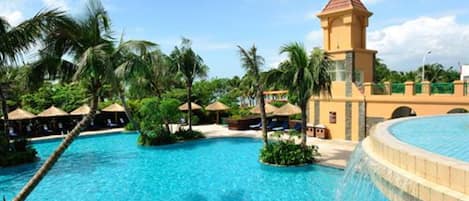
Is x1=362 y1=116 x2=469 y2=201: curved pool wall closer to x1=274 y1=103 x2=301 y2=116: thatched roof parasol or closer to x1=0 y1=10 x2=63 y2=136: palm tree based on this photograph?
x1=0 y1=10 x2=63 y2=136: palm tree

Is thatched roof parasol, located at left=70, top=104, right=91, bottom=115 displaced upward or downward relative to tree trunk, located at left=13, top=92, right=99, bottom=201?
Answer: upward

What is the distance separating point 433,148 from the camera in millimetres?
5719

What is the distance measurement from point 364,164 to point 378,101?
49.0ft

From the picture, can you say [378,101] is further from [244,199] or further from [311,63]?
[244,199]

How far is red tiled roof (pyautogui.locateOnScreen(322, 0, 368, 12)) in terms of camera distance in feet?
65.5

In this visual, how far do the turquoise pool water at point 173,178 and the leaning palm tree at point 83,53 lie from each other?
399 centimetres

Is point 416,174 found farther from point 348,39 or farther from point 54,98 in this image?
point 54,98

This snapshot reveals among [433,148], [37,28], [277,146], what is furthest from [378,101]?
[37,28]

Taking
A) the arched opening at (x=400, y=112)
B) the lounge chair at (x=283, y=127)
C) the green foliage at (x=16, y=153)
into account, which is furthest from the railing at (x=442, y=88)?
the green foliage at (x=16, y=153)

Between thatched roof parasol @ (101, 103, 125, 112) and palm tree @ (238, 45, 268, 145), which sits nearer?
palm tree @ (238, 45, 268, 145)

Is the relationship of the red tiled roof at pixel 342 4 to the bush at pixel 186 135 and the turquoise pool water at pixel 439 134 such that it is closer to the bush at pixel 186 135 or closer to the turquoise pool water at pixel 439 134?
the turquoise pool water at pixel 439 134

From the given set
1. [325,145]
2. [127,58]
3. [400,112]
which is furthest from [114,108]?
[400,112]

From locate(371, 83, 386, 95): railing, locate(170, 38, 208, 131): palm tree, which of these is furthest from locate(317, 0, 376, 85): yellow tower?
locate(170, 38, 208, 131): palm tree

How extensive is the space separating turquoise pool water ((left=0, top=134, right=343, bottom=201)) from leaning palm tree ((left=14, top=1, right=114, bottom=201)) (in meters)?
3.99
